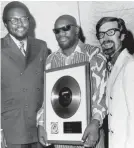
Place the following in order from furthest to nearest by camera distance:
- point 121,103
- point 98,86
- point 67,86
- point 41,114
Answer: point 41,114 → point 67,86 → point 98,86 → point 121,103

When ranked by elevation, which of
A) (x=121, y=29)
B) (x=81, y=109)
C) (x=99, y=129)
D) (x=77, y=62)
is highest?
(x=121, y=29)

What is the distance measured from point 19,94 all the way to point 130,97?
0.92 m

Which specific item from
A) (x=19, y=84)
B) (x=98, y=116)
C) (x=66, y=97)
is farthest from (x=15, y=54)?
(x=98, y=116)

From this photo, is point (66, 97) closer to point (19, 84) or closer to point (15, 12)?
point (19, 84)

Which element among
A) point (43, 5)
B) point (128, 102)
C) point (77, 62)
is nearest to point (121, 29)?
point (77, 62)

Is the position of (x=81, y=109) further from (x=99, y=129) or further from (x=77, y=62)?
(x=77, y=62)

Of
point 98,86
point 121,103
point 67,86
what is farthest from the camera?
point 67,86

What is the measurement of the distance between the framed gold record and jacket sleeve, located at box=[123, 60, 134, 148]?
0.29m

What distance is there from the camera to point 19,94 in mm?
2246

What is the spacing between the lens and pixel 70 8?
2834 mm

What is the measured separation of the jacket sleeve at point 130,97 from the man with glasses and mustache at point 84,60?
0.24 m

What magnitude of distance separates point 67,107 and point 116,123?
1.23ft

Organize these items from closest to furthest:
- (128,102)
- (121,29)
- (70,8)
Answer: (128,102)
(121,29)
(70,8)

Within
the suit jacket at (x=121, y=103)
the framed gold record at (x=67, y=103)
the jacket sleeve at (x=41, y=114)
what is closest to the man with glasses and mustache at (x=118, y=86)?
the suit jacket at (x=121, y=103)
